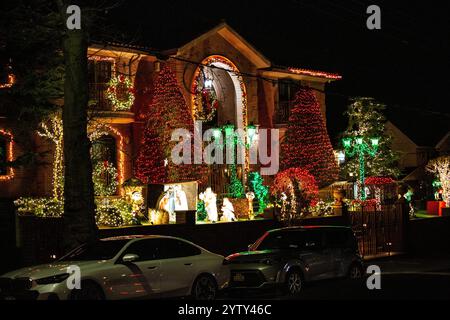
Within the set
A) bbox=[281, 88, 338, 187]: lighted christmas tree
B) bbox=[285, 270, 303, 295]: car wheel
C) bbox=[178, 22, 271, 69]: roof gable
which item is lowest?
bbox=[285, 270, 303, 295]: car wheel

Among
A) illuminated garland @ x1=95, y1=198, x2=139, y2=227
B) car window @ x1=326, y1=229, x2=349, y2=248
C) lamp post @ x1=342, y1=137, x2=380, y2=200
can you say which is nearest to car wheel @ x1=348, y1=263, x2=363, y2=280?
car window @ x1=326, y1=229, x2=349, y2=248

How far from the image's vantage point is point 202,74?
32.6 meters

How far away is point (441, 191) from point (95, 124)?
21870mm

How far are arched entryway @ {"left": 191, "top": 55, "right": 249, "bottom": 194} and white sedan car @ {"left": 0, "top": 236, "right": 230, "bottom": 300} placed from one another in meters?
16.4

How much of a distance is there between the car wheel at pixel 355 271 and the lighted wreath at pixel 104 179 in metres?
11.8

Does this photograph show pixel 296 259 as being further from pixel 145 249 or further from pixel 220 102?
pixel 220 102

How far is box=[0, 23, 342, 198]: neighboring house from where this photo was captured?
2697 cm

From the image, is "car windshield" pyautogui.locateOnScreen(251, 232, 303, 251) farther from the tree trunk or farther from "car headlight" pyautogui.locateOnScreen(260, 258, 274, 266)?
the tree trunk

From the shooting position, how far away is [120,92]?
1140 inches

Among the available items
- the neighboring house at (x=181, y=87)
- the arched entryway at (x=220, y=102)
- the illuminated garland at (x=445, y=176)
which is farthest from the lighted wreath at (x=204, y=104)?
the illuminated garland at (x=445, y=176)

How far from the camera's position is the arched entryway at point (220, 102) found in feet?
106

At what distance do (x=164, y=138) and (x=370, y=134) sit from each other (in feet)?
55.9

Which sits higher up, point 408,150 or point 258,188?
point 408,150

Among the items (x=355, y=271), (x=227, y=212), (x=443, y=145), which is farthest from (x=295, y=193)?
(x=443, y=145)
